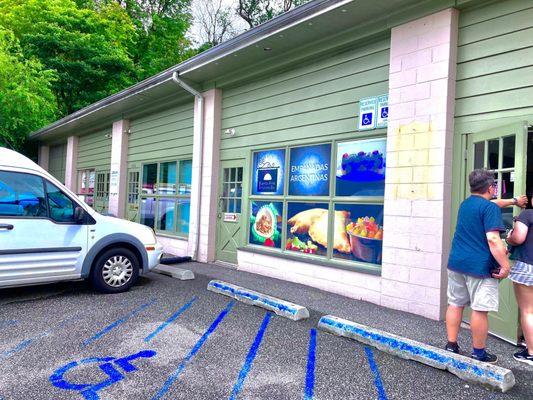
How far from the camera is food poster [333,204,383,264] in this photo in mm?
5910

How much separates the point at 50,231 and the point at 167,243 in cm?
482

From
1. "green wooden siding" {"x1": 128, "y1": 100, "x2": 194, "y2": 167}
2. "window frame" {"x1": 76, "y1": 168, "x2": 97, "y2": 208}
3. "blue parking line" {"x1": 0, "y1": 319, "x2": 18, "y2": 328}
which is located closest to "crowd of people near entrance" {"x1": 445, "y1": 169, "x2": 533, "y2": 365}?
"blue parking line" {"x1": 0, "y1": 319, "x2": 18, "y2": 328}

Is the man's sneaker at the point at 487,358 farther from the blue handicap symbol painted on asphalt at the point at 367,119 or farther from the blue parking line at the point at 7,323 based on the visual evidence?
the blue parking line at the point at 7,323

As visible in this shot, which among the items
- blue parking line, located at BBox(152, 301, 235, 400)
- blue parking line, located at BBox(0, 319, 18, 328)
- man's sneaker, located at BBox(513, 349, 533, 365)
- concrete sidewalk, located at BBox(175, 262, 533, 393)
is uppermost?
man's sneaker, located at BBox(513, 349, 533, 365)

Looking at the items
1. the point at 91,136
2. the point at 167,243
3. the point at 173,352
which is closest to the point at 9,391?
the point at 173,352

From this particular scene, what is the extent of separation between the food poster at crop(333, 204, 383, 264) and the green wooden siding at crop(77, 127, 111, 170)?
9.78m

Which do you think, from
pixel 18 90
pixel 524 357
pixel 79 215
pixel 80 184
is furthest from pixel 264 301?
pixel 80 184

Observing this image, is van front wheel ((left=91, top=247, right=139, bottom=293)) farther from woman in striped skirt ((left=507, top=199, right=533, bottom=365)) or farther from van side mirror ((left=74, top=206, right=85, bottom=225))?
woman in striped skirt ((left=507, top=199, right=533, bottom=365))

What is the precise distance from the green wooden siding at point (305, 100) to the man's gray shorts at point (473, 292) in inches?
111

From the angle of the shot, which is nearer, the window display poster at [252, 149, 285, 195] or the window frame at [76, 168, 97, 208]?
the window display poster at [252, 149, 285, 195]

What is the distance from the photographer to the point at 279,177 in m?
7.47

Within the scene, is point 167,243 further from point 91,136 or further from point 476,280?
point 476,280

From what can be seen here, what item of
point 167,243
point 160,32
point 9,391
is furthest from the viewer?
point 160,32

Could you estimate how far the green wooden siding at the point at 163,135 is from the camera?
9.99 m
